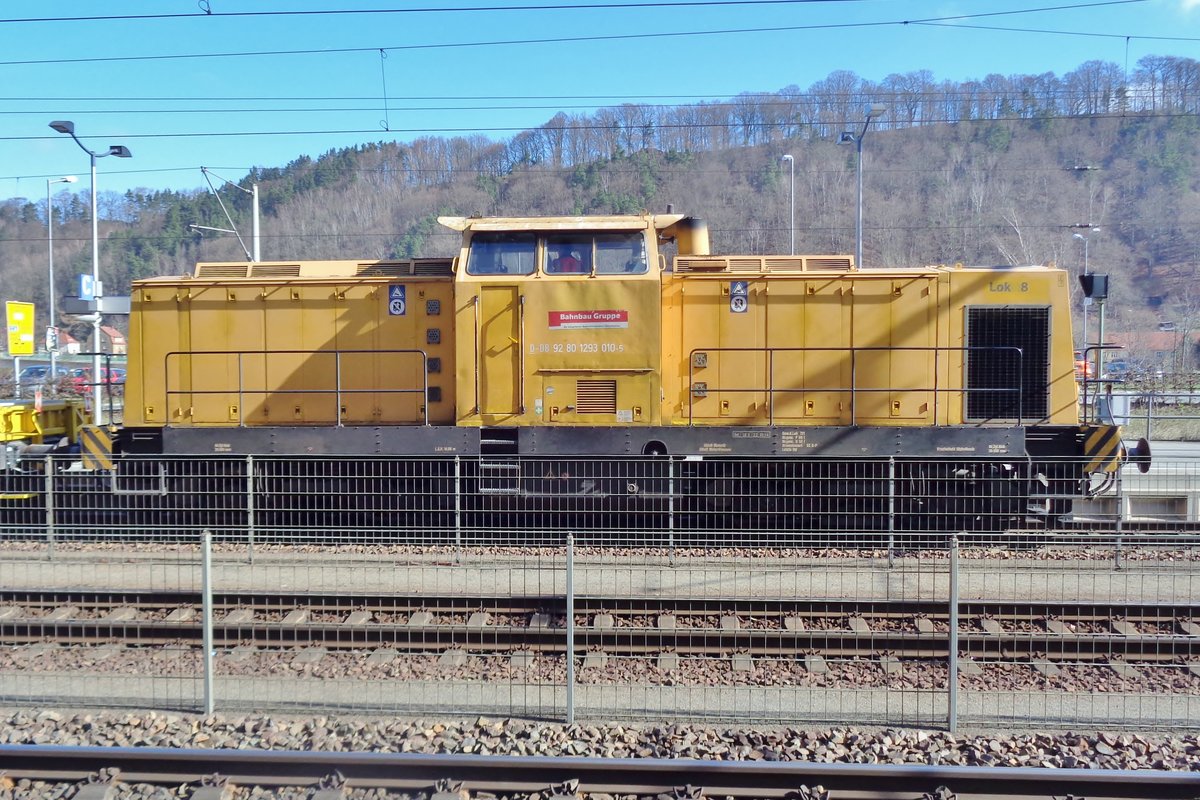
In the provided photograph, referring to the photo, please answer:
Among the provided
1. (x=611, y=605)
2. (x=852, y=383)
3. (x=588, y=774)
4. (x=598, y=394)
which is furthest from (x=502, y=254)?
(x=588, y=774)

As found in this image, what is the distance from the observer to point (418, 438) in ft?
33.4

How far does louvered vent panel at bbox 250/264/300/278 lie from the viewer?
1125 cm

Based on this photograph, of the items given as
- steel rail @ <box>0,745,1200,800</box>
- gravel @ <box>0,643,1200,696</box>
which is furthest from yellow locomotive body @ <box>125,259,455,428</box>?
steel rail @ <box>0,745,1200,800</box>

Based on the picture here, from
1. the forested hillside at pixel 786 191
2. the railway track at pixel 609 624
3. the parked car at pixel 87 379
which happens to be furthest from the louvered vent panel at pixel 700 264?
the forested hillside at pixel 786 191

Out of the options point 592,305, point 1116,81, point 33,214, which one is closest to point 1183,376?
point 592,305

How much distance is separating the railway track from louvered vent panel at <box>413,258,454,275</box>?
483cm

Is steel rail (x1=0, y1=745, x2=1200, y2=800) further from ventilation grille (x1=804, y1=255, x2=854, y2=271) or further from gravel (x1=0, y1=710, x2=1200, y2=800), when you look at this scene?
ventilation grille (x1=804, y1=255, x2=854, y2=271)

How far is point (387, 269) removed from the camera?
438 inches

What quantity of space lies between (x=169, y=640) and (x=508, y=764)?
4234 millimetres

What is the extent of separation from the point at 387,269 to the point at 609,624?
6.13 metres

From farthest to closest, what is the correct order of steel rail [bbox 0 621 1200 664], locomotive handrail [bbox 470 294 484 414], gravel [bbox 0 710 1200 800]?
locomotive handrail [bbox 470 294 484 414] → steel rail [bbox 0 621 1200 664] → gravel [bbox 0 710 1200 800]

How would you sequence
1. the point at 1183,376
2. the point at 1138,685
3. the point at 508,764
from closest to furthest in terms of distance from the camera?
the point at 508,764 → the point at 1138,685 → the point at 1183,376

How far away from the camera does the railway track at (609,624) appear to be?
6781mm

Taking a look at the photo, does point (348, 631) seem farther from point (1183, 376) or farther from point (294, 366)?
point (1183, 376)
